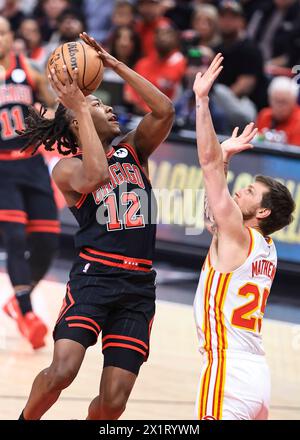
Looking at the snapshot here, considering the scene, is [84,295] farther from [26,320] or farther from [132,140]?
[26,320]

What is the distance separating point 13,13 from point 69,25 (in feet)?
8.07

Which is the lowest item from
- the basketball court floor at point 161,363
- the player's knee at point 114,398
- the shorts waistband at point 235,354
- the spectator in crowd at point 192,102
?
the basketball court floor at point 161,363

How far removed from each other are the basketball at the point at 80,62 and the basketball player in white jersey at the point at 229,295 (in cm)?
79

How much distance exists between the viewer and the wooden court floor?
20.9 ft

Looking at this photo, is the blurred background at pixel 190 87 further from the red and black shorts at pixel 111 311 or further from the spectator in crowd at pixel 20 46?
the red and black shorts at pixel 111 311

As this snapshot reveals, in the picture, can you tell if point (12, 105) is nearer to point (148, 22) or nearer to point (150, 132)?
point (150, 132)

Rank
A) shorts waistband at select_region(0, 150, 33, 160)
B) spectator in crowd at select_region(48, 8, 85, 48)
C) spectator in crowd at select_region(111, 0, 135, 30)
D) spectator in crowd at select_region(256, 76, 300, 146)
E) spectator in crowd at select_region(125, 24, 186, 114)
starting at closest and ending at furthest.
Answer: shorts waistband at select_region(0, 150, 33, 160), spectator in crowd at select_region(256, 76, 300, 146), spectator in crowd at select_region(125, 24, 186, 114), spectator in crowd at select_region(48, 8, 85, 48), spectator in crowd at select_region(111, 0, 135, 30)

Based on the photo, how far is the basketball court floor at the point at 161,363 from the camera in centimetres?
641

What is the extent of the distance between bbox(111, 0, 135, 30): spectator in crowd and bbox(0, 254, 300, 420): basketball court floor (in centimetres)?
466

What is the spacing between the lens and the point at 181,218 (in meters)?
10.2

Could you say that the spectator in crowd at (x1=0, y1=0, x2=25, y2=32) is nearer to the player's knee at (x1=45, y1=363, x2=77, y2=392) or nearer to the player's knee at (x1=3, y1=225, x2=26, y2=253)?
the player's knee at (x1=3, y1=225, x2=26, y2=253)

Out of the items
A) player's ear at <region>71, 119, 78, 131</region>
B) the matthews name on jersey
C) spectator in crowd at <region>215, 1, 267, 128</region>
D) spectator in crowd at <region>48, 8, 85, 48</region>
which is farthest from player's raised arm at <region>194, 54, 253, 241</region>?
spectator in crowd at <region>48, 8, 85, 48</region>

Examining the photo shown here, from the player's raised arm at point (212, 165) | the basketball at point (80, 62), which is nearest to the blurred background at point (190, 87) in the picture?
the player's raised arm at point (212, 165)

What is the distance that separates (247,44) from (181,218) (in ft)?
9.49
